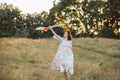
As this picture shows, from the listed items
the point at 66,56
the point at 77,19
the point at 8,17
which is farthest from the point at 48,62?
the point at 8,17

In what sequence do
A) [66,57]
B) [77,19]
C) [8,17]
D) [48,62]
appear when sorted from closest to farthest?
[66,57] < [48,62] < [77,19] < [8,17]

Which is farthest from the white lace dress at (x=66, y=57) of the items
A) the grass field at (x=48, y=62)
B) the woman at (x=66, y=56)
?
the grass field at (x=48, y=62)

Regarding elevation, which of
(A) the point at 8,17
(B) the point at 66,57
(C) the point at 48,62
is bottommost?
(A) the point at 8,17

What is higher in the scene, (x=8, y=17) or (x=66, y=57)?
(x=66, y=57)

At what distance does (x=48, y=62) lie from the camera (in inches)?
691

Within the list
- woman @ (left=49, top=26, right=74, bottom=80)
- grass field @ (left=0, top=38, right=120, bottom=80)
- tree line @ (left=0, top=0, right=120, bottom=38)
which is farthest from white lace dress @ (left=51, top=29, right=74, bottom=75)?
tree line @ (left=0, top=0, right=120, bottom=38)

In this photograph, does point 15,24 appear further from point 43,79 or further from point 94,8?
point 43,79

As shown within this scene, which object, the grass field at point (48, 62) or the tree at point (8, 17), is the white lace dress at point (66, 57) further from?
the tree at point (8, 17)

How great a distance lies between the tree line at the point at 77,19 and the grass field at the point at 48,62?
70.9 ft

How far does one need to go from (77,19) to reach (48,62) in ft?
142

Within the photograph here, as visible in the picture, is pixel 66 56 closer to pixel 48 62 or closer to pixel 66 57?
pixel 66 57

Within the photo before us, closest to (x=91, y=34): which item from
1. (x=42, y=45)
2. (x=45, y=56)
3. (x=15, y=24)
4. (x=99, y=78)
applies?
(x=15, y=24)

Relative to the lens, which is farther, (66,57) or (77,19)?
(77,19)

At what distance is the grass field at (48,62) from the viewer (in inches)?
493
